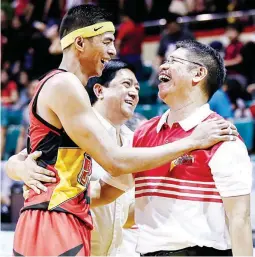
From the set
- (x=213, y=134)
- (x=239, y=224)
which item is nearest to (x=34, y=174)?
(x=213, y=134)

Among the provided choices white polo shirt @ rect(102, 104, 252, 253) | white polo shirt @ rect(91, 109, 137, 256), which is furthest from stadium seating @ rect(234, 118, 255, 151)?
white polo shirt @ rect(102, 104, 252, 253)

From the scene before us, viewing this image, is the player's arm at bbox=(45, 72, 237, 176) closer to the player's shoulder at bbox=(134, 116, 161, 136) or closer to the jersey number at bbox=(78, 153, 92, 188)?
the jersey number at bbox=(78, 153, 92, 188)

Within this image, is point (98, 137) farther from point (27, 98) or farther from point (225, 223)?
point (27, 98)

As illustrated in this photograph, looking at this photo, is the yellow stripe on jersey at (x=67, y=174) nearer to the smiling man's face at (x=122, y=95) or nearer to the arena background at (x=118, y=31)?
the smiling man's face at (x=122, y=95)

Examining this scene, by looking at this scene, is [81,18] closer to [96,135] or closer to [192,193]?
[96,135]

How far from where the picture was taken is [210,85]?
350cm

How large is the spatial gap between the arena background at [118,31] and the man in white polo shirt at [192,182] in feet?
18.9

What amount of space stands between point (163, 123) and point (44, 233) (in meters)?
0.82

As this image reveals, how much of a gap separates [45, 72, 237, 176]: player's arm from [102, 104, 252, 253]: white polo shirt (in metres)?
0.10

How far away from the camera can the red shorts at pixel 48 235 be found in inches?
125

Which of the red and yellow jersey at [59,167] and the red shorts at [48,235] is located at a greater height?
the red and yellow jersey at [59,167]

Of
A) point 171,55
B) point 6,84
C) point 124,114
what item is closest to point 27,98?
point 6,84

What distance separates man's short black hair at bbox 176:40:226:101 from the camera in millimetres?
3504

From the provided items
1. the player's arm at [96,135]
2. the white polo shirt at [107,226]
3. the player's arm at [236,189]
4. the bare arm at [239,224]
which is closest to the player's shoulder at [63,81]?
the player's arm at [96,135]
